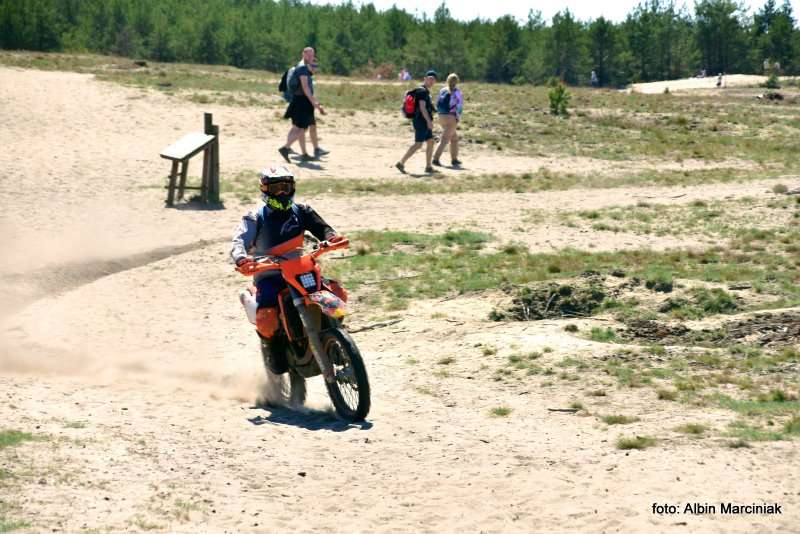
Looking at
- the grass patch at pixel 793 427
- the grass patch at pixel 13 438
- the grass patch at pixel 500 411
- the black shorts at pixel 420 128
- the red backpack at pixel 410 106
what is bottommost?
the grass patch at pixel 500 411

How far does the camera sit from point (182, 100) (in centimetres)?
3231

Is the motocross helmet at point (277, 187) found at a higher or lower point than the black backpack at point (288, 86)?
lower

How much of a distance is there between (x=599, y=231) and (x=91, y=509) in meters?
12.0

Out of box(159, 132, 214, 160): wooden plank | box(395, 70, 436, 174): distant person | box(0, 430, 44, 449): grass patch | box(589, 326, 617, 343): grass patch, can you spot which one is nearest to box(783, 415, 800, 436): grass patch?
box(589, 326, 617, 343): grass patch

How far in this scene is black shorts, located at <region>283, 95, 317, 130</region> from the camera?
2427 centimetres

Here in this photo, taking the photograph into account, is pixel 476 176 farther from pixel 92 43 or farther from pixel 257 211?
pixel 92 43

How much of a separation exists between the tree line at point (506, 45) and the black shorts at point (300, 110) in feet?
216

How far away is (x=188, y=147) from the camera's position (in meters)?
20.2

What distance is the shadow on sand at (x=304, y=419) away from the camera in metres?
9.18

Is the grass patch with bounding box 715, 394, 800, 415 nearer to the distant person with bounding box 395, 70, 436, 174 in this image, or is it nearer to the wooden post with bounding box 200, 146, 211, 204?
the wooden post with bounding box 200, 146, 211, 204

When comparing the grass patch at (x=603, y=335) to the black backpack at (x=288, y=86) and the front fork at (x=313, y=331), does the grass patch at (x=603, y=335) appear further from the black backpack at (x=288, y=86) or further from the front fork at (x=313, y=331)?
the black backpack at (x=288, y=86)

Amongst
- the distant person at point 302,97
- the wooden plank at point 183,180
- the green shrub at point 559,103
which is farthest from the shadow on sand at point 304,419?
the green shrub at point 559,103

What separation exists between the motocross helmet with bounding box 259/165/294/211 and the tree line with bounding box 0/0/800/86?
80.6 meters

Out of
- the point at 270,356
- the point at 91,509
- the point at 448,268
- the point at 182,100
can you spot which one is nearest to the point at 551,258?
the point at 448,268
